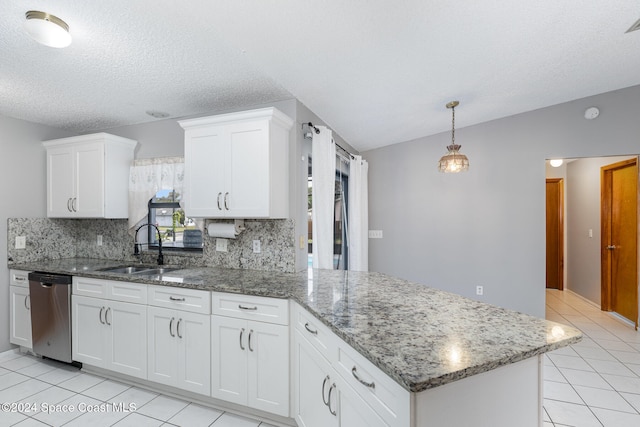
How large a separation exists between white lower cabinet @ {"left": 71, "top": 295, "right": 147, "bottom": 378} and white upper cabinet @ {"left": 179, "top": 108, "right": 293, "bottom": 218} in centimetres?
92

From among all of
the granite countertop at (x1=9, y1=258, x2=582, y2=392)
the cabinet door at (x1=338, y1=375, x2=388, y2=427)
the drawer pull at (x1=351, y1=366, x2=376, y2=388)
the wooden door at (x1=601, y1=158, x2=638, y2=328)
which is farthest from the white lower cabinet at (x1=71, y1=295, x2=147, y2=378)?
the wooden door at (x1=601, y1=158, x2=638, y2=328)

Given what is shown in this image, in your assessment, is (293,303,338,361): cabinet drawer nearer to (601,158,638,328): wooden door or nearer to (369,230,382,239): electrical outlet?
(369,230,382,239): electrical outlet

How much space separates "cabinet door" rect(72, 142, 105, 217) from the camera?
2916mm

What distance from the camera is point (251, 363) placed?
194 centimetres

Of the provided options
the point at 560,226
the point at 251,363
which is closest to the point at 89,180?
the point at 251,363

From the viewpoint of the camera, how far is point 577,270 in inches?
206

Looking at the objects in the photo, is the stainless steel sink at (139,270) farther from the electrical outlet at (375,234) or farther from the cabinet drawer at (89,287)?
the electrical outlet at (375,234)

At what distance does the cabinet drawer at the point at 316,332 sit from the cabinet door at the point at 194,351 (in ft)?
2.29

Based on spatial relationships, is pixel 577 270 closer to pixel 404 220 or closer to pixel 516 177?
pixel 516 177

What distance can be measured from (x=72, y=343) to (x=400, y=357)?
9.69 ft

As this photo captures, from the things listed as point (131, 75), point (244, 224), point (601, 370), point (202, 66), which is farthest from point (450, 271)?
point (131, 75)

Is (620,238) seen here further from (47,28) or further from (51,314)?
(51,314)

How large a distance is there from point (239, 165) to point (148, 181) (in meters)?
1.33

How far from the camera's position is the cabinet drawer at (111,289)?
229cm
